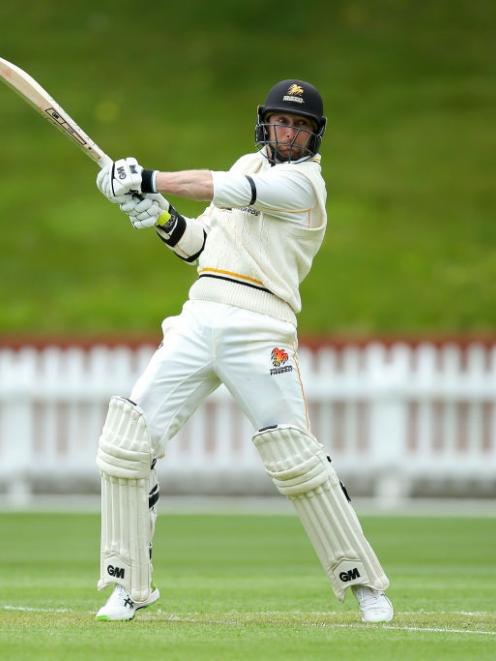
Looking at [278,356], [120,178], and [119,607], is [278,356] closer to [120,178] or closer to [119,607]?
[120,178]

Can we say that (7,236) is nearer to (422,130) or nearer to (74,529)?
(422,130)

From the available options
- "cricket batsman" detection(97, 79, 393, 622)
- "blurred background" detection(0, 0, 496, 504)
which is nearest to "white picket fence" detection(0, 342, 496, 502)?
"blurred background" detection(0, 0, 496, 504)

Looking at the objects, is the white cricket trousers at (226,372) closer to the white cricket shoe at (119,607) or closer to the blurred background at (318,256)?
the white cricket shoe at (119,607)

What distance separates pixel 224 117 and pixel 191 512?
12.0m

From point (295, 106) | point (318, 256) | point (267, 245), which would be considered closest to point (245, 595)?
point (267, 245)

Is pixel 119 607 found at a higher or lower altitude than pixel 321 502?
lower

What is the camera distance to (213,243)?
6.45 metres

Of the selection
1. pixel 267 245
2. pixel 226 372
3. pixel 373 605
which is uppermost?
pixel 267 245

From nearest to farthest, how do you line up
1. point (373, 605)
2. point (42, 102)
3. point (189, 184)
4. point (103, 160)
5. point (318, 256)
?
point (189, 184), point (373, 605), point (103, 160), point (42, 102), point (318, 256)

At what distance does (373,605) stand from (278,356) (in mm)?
972

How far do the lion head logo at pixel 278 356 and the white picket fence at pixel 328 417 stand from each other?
6.99 metres

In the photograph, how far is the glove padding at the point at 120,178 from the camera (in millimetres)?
6137

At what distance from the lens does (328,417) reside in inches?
531

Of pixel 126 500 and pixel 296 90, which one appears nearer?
pixel 126 500
